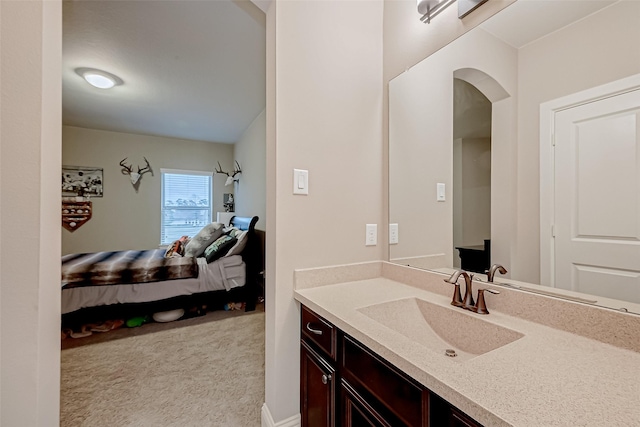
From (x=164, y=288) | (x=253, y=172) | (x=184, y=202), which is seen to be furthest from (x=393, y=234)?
(x=184, y=202)

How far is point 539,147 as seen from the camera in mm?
980

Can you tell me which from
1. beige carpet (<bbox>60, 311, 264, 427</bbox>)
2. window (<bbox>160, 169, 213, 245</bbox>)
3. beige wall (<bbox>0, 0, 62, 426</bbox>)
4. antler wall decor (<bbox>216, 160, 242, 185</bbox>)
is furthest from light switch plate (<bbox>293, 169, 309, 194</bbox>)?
window (<bbox>160, 169, 213, 245</bbox>)

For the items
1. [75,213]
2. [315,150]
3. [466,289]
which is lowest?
[466,289]

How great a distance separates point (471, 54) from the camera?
1.23 metres

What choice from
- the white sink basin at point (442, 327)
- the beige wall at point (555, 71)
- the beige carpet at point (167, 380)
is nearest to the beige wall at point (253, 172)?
the beige carpet at point (167, 380)

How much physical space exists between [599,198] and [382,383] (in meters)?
0.90

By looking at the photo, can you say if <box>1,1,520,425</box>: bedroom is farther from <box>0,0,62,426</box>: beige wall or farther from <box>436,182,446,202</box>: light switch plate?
<box>436,182,446,202</box>: light switch plate

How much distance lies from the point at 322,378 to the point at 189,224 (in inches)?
202

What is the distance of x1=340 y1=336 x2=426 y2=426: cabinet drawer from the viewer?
68cm

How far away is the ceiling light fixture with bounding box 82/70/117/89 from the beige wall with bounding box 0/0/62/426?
238cm

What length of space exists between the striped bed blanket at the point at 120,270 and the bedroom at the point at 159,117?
112 millimetres

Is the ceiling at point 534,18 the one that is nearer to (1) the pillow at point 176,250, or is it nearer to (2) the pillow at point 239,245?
(2) the pillow at point 239,245

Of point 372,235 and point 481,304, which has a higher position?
point 372,235

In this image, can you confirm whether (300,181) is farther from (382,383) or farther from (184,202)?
(184,202)
